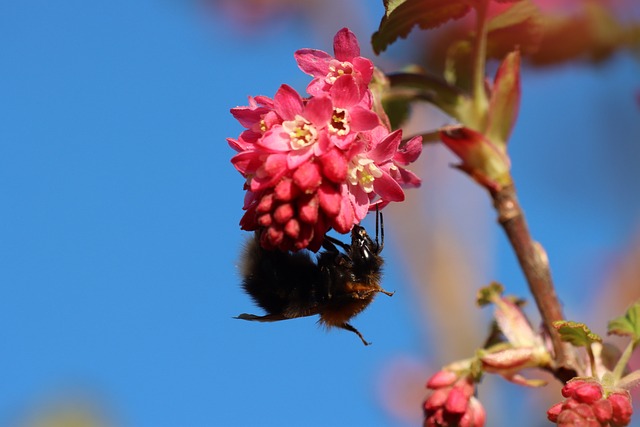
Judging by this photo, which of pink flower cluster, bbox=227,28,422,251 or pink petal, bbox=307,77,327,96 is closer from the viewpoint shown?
pink flower cluster, bbox=227,28,422,251

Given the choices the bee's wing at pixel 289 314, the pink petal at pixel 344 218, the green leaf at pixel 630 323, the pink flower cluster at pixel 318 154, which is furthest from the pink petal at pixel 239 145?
the green leaf at pixel 630 323

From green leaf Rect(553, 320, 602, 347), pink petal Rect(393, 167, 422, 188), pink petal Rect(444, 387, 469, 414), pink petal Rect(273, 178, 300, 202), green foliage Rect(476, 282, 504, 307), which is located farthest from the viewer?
green foliage Rect(476, 282, 504, 307)

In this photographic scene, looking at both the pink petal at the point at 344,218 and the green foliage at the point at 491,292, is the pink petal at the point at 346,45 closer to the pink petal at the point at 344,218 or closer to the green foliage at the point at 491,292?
the pink petal at the point at 344,218

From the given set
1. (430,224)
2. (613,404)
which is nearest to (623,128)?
(430,224)

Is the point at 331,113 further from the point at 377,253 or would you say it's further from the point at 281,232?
the point at 377,253

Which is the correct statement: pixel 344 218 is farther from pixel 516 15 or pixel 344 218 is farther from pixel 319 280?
pixel 516 15

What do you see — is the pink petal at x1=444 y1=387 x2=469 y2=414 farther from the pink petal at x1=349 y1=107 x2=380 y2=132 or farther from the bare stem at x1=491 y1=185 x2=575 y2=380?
the pink petal at x1=349 y1=107 x2=380 y2=132

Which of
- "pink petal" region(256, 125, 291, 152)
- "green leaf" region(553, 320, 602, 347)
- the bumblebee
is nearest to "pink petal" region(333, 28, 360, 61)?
"pink petal" region(256, 125, 291, 152)
